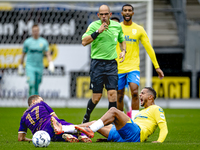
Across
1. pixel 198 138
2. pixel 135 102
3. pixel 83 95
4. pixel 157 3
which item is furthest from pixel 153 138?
pixel 157 3

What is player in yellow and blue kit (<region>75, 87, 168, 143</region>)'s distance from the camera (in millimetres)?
4691

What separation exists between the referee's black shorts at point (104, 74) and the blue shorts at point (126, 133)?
4.43 feet

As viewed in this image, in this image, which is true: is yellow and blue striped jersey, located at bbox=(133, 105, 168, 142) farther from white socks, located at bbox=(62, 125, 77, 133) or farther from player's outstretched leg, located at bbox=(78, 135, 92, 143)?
white socks, located at bbox=(62, 125, 77, 133)

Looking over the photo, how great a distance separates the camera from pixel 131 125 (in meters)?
4.75

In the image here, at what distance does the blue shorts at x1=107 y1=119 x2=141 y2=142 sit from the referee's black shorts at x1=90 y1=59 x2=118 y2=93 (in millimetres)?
1350

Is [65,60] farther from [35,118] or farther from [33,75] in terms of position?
[35,118]

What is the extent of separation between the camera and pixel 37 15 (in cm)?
1504

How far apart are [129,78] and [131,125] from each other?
7.74 feet

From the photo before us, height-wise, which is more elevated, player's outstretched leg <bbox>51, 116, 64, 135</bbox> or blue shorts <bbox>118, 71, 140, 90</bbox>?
blue shorts <bbox>118, 71, 140, 90</bbox>

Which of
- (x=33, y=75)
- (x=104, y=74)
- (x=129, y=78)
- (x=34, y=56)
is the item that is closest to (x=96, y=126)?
(x=104, y=74)

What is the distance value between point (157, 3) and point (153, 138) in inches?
599

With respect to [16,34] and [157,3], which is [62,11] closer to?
[16,34]

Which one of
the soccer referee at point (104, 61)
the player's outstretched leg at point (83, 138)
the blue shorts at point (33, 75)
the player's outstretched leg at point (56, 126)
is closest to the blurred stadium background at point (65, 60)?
the blue shorts at point (33, 75)

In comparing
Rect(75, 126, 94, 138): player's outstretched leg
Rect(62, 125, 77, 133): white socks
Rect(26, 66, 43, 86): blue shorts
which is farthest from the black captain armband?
Rect(26, 66, 43, 86): blue shorts
